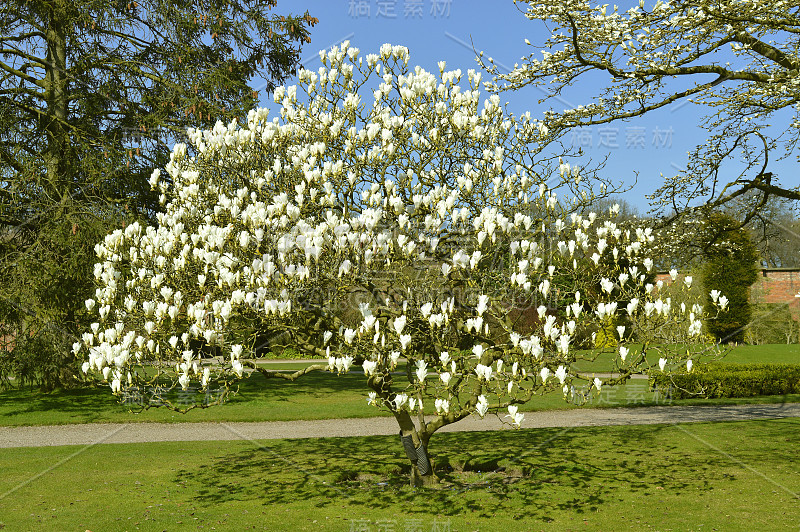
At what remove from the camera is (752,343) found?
119 feet

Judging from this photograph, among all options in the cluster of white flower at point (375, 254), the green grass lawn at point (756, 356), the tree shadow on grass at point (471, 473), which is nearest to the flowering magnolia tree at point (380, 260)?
the cluster of white flower at point (375, 254)

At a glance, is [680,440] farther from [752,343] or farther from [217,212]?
[752,343]

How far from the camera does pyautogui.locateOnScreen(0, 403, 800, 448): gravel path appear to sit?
1410cm

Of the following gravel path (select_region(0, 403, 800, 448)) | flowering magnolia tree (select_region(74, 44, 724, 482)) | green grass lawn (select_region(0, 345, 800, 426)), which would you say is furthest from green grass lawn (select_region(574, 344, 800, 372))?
flowering magnolia tree (select_region(74, 44, 724, 482))

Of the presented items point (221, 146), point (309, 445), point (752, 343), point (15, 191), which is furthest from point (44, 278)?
point (752, 343)

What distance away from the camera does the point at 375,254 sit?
259 inches

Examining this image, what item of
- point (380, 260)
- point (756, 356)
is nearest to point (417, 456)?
point (380, 260)

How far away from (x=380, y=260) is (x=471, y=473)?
17.1ft

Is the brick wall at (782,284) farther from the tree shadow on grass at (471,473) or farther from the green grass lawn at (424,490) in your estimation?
the tree shadow on grass at (471,473)

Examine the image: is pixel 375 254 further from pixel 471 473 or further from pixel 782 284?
pixel 782 284

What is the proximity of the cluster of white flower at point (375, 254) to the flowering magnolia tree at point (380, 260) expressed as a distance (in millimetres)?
30

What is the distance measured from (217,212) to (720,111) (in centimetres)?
1077

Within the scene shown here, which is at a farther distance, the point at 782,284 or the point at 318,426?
the point at 782,284

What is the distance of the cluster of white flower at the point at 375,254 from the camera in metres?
6.48
